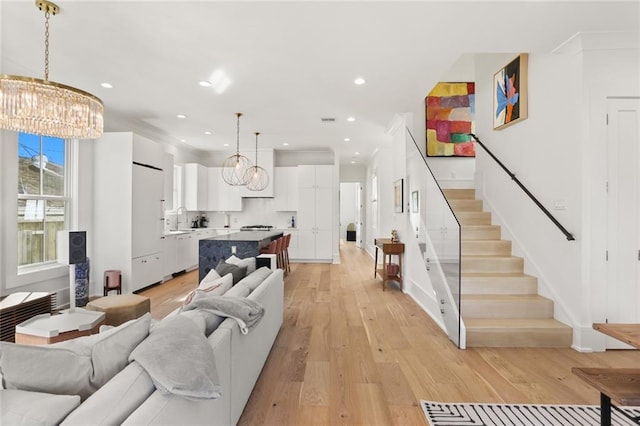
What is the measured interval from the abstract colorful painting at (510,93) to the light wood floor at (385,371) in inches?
112

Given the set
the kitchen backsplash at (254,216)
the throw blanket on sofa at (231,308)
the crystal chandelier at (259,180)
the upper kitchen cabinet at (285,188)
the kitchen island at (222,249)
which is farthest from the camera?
the kitchen backsplash at (254,216)

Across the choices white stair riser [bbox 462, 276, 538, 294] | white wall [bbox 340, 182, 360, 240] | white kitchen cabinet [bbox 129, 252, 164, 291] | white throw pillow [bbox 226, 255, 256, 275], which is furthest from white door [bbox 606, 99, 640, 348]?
white wall [bbox 340, 182, 360, 240]

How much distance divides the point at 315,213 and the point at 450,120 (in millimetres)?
3824

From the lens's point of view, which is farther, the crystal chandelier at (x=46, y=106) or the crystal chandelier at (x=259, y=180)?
the crystal chandelier at (x=259, y=180)

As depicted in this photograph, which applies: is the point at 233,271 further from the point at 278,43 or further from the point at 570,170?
the point at 570,170

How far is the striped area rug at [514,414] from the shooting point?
6.59ft

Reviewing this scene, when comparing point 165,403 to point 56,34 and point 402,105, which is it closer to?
point 56,34

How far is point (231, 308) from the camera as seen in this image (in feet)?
6.45

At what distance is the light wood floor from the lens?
7.02 feet

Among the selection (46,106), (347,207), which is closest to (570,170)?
(46,106)

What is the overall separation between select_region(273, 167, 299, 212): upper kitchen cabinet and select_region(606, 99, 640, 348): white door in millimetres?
6401

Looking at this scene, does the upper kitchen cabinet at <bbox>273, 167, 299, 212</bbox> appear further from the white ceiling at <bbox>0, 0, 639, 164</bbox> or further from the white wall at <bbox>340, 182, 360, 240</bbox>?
the white wall at <bbox>340, 182, 360, 240</bbox>

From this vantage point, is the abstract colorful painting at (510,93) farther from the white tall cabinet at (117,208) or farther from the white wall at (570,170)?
the white tall cabinet at (117,208)

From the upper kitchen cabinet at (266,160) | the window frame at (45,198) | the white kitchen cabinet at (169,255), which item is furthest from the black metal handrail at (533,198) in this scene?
the window frame at (45,198)
